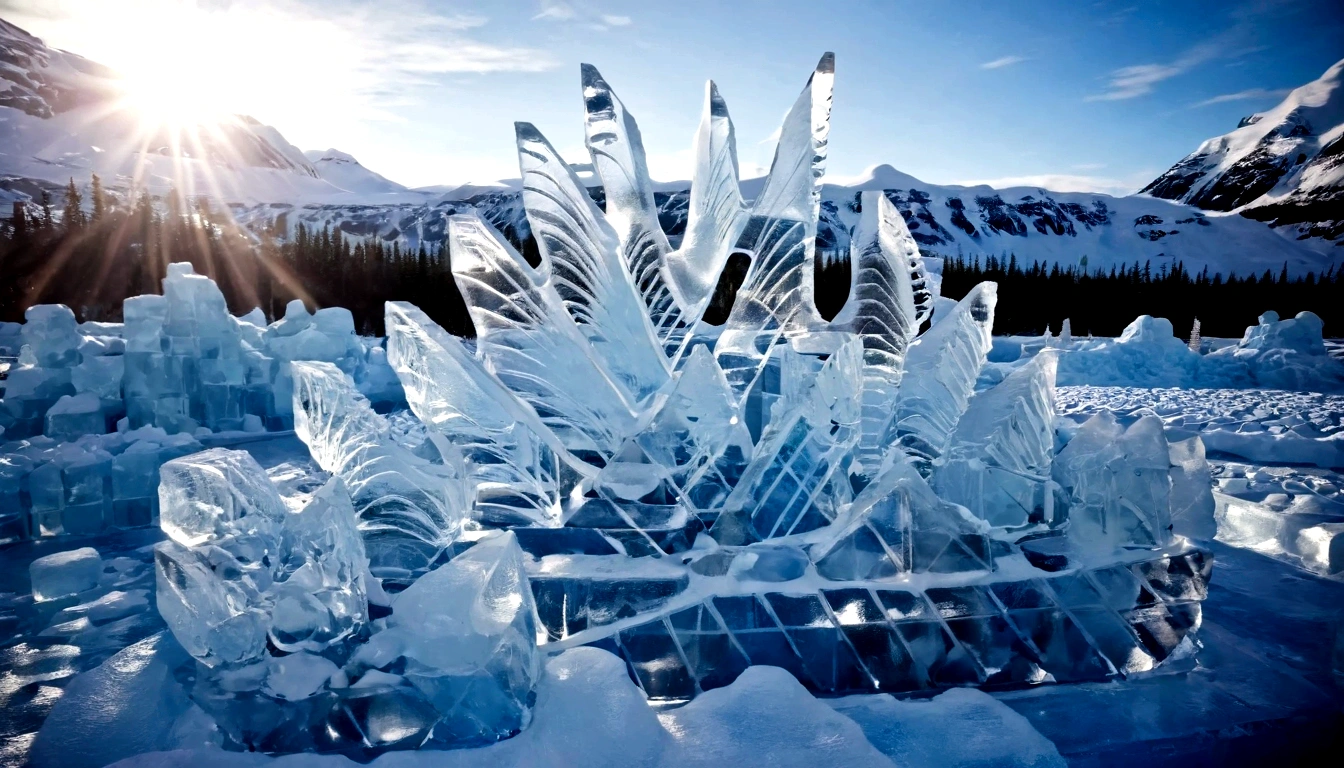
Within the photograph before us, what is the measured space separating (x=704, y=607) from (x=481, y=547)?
0.77 meters

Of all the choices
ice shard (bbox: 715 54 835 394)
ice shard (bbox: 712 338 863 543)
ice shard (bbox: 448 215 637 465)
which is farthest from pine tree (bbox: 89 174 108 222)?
ice shard (bbox: 712 338 863 543)

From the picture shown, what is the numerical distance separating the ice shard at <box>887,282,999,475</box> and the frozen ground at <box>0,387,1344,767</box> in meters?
1.25

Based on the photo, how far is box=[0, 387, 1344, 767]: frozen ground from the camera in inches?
68.2

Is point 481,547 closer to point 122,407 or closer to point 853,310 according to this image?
point 853,310

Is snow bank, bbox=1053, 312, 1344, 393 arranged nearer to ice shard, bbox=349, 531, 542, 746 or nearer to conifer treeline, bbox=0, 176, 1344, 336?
conifer treeline, bbox=0, 176, 1344, 336

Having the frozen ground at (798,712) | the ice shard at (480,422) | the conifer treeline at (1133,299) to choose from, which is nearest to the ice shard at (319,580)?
the frozen ground at (798,712)

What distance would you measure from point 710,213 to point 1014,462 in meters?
1.92

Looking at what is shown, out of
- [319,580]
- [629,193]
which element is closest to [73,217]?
[629,193]

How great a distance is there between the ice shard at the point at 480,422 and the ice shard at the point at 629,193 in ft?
2.84

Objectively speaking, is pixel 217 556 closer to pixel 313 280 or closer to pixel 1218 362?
pixel 1218 362

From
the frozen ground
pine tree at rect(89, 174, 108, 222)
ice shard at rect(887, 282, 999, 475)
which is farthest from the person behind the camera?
pine tree at rect(89, 174, 108, 222)

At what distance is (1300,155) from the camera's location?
125ft

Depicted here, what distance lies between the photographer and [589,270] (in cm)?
329

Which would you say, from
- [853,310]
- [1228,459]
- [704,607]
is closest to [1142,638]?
[704,607]
